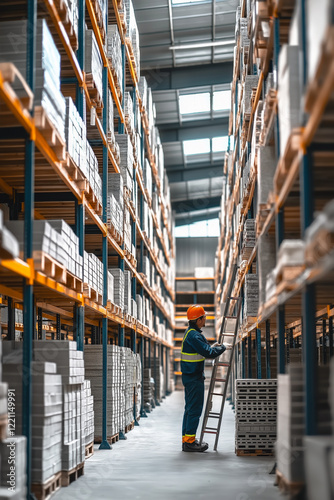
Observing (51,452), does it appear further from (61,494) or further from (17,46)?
(17,46)

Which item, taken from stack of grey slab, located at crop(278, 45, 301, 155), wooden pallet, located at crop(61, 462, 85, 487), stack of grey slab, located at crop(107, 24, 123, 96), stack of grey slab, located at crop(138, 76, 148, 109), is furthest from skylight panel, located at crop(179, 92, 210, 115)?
stack of grey slab, located at crop(278, 45, 301, 155)

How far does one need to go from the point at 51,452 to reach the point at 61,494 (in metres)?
0.40

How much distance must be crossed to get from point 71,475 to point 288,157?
3555 millimetres

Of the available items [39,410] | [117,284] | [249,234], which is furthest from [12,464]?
[117,284]

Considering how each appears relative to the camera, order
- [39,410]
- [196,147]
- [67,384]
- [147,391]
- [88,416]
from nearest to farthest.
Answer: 1. [39,410]
2. [67,384]
3. [88,416]
4. [147,391]
5. [196,147]

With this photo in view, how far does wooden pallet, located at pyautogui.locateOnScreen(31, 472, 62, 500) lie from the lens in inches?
203

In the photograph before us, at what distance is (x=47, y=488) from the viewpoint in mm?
5352

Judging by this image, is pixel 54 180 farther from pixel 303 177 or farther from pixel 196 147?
pixel 196 147

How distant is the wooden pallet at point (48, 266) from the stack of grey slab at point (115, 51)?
189 inches

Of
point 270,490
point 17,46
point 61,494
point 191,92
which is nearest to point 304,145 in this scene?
point 17,46

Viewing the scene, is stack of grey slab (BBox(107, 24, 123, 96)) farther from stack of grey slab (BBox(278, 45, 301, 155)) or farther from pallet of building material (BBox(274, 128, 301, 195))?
stack of grey slab (BBox(278, 45, 301, 155))

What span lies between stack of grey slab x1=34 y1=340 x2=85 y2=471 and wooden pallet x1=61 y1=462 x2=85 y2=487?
0.13 feet

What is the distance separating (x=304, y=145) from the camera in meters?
4.39

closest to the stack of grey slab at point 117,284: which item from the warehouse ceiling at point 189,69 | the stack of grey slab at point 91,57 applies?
the stack of grey slab at point 91,57
